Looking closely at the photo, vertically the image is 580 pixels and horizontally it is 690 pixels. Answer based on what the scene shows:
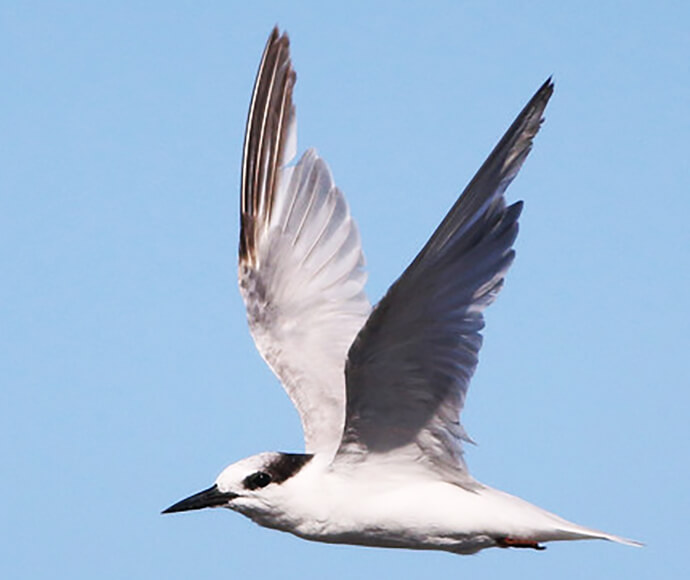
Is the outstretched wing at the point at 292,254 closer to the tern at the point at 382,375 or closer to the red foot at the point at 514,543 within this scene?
the tern at the point at 382,375

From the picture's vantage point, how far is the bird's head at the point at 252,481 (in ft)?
26.5

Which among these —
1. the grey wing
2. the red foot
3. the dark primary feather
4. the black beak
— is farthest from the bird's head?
the dark primary feather

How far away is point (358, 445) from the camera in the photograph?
8.15 metres

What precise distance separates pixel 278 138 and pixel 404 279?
3808mm

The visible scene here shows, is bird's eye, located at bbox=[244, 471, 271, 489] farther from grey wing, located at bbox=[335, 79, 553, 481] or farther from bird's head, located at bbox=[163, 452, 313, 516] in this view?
grey wing, located at bbox=[335, 79, 553, 481]

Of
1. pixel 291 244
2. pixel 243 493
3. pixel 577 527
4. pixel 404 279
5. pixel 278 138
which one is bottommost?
pixel 577 527

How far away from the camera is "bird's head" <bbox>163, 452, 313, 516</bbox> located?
808 cm

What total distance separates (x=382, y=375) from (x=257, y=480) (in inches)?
38.8

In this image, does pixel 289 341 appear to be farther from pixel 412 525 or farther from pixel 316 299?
pixel 412 525

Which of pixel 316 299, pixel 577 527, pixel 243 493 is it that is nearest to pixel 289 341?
pixel 316 299

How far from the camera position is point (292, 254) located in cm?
1041

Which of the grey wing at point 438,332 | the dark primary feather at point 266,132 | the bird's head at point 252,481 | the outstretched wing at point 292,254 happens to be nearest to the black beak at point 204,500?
the bird's head at point 252,481

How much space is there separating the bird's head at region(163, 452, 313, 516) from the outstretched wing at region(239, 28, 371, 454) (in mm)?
1353

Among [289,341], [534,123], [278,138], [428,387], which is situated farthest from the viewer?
[278,138]
